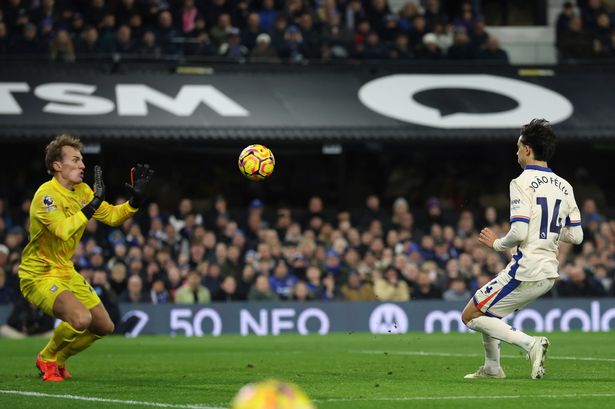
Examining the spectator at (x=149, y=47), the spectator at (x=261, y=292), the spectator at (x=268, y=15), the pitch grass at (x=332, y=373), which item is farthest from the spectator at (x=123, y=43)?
the pitch grass at (x=332, y=373)

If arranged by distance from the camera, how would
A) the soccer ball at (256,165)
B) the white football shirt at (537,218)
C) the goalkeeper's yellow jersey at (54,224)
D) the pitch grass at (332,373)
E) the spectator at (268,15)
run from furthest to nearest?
the spectator at (268,15) → the soccer ball at (256,165) → the goalkeeper's yellow jersey at (54,224) → the white football shirt at (537,218) → the pitch grass at (332,373)

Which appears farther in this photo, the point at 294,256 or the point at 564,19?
the point at 564,19

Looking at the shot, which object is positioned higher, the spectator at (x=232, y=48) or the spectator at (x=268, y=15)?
the spectator at (x=268, y=15)

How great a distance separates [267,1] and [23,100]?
18.6 ft

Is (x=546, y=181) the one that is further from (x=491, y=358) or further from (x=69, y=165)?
(x=69, y=165)

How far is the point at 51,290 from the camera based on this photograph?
1187cm

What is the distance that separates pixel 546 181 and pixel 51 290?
4.67 m

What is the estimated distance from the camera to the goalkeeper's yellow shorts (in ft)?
38.9

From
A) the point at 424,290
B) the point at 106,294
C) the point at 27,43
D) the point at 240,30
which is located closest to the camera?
the point at 106,294

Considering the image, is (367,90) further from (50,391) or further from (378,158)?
(50,391)

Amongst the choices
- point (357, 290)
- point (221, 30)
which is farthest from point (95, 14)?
point (357, 290)

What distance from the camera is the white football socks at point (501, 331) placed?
11062mm

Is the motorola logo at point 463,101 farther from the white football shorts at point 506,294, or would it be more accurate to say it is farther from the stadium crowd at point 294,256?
the white football shorts at point 506,294

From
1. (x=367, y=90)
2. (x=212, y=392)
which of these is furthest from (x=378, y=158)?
(x=212, y=392)
